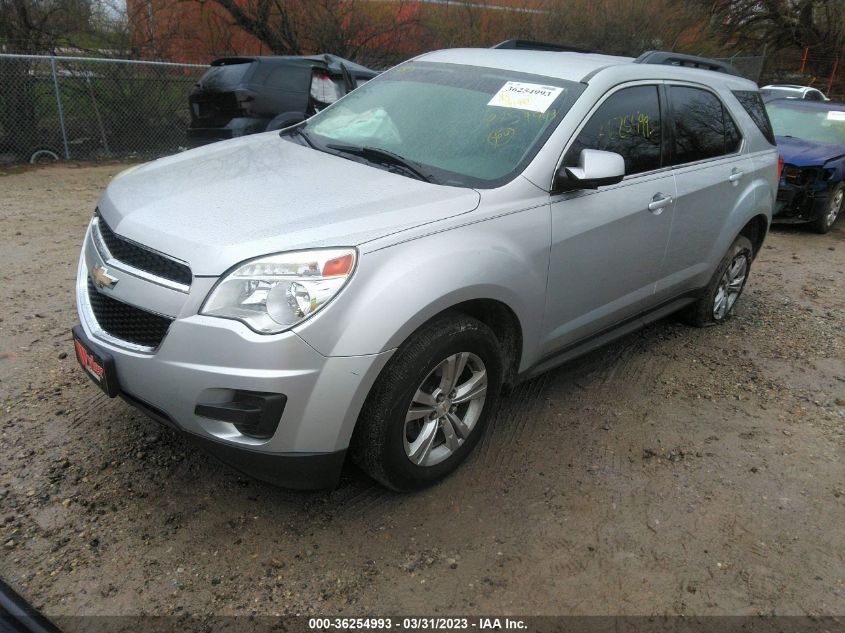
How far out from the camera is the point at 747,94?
4.75 m

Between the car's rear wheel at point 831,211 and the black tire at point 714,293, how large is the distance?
4.03 metres

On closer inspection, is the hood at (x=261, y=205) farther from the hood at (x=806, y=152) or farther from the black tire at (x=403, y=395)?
the hood at (x=806, y=152)

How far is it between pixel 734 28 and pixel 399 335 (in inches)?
967

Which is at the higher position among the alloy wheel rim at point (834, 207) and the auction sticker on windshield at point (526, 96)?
the auction sticker on windshield at point (526, 96)

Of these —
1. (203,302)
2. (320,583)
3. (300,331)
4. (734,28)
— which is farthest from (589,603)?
(734,28)

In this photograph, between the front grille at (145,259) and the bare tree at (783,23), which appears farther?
the bare tree at (783,23)

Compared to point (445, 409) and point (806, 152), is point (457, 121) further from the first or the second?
point (806, 152)

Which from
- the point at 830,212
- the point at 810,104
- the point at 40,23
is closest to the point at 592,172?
the point at 830,212

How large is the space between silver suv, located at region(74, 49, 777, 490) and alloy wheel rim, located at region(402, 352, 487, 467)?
1 centimetres

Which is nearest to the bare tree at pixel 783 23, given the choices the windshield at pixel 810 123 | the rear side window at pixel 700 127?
the windshield at pixel 810 123

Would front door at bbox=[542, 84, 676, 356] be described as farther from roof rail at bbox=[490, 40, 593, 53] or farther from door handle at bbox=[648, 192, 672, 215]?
roof rail at bbox=[490, 40, 593, 53]

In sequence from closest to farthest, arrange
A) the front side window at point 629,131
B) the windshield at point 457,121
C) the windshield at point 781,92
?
the windshield at point 457,121, the front side window at point 629,131, the windshield at point 781,92

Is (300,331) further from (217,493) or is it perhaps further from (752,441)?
(752,441)

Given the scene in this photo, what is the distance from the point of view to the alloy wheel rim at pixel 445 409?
9.16ft
